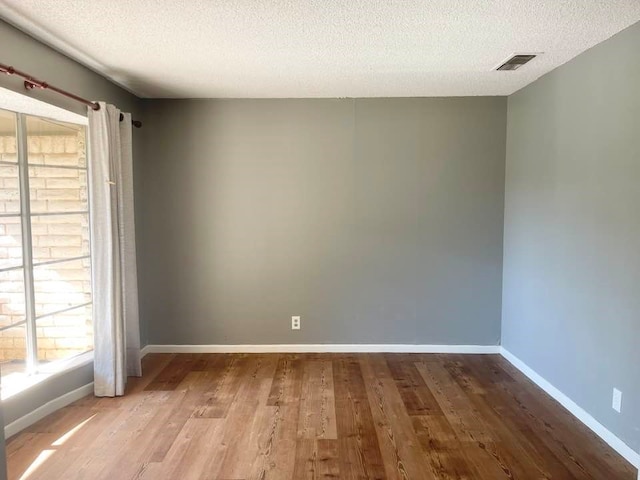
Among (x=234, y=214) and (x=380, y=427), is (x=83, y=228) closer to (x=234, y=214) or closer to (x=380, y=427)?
(x=234, y=214)

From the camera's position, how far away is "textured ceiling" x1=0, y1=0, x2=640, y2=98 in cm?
214

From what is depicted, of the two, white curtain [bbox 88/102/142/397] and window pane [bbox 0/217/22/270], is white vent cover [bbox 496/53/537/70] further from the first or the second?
window pane [bbox 0/217/22/270]

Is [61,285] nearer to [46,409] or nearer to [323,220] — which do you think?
[46,409]

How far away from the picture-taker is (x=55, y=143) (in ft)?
10.1

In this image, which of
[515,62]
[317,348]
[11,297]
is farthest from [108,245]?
[515,62]

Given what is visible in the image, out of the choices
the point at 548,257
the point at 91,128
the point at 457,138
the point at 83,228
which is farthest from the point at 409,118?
the point at 83,228

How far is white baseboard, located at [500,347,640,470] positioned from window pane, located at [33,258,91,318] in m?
3.59

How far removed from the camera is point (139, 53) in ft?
9.12

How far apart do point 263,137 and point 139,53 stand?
1.38 meters

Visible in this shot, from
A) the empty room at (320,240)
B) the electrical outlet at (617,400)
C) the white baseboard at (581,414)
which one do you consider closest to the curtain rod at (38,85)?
the empty room at (320,240)

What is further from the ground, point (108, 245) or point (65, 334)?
point (108, 245)

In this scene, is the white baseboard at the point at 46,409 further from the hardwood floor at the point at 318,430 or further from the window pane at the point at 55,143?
the window pane at the point at 55,143

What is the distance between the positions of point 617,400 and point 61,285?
373cm

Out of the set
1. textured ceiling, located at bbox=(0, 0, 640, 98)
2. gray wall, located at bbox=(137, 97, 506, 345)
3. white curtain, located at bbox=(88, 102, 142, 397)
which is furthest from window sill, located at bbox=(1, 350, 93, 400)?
textured ceiling, located at bbox=(0, 0, 640, 98)
